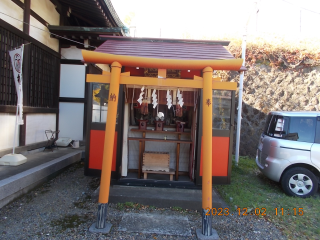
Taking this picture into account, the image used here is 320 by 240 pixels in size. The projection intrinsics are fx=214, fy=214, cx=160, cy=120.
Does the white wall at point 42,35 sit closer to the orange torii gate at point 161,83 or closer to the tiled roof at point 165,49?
the tiled roof at point 165,49

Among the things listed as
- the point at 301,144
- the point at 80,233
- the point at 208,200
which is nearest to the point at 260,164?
the point at 301,144

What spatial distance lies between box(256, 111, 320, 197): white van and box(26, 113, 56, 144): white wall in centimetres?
701

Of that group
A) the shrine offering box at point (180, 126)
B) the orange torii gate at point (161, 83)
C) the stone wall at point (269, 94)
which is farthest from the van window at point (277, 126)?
the stone wall at point (269, 94)

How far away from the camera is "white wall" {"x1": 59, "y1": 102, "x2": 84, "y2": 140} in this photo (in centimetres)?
840

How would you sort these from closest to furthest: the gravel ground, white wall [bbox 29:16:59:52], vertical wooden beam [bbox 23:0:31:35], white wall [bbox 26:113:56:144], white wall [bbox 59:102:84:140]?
the gravel ground, vertical wooden beam [bbox 23:0:31:35], white wall [bbox 29:16:59:52], white wall [bbox 26:113:56:144], white wall [bbox 59:102:84:140]

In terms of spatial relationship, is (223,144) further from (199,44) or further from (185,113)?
(199,44)

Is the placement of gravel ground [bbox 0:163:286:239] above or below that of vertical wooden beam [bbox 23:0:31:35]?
below

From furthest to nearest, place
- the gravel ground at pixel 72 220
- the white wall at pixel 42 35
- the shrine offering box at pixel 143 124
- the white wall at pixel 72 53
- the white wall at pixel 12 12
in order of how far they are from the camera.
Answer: the white wall at pixel 72 53, the white wall at pixel 42 35, the shrine offering box at pixel 143 124, the white wall at pixel 12 12, the gravel ground at pixel 72 220

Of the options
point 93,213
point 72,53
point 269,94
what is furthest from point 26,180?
point 269,94

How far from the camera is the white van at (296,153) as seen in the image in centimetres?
499

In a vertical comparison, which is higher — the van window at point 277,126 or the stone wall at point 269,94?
the stone wall at point 269,94

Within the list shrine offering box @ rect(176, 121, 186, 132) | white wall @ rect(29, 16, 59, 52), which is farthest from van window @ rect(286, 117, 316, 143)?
white wall @ rect(29, 16, 59, 52)

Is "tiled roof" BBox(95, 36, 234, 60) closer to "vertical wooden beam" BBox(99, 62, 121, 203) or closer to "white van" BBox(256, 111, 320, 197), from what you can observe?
"vertical wooden beam" BBox(99, 62, 121, 203)

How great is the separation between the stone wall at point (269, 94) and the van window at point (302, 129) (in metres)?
4.17
